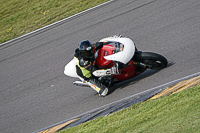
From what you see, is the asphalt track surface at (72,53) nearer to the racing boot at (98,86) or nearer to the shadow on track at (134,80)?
the shadow on track at (134,80)

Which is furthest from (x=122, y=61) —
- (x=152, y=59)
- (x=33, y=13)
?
(x=33, y=13)

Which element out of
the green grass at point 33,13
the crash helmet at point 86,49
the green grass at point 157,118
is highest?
the green grass at point 33,13

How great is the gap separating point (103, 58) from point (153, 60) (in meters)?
1.17

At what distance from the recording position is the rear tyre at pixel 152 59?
7484 millimetres

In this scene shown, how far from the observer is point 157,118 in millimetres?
5281

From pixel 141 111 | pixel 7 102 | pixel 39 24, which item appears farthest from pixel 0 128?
pixel 39 24

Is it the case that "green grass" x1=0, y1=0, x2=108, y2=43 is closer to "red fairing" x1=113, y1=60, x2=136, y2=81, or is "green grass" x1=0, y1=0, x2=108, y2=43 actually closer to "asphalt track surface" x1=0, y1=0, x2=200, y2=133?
"asphalt track surface" x1=0, y1=0, x2=200, y2=133

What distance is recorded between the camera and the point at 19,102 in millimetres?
9102

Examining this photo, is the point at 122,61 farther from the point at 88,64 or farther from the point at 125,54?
the point at 88,64

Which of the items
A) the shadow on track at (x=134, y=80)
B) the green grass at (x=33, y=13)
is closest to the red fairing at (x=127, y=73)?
the shadow on track at (x=134, y=80)

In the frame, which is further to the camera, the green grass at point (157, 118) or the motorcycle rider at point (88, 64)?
the motorcycle rider at point (88, 64)

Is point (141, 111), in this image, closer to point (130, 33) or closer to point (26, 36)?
point (130, 33)

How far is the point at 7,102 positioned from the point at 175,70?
15.8 feet

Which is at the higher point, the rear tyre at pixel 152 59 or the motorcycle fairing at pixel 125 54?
the motorcycle fairing at pixel 125 54
